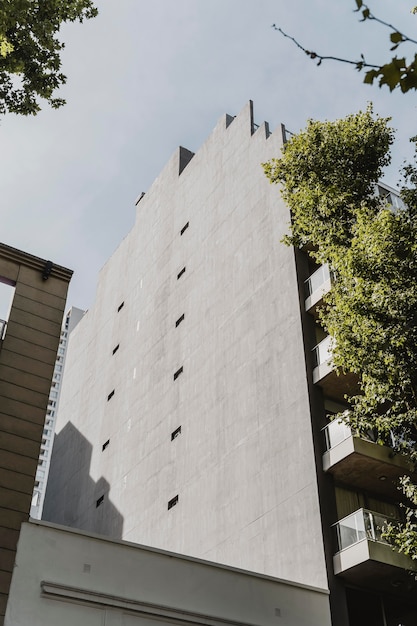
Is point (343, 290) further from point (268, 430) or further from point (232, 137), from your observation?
point (232, 137)

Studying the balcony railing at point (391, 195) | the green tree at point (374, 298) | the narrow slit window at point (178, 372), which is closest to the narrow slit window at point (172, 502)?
the narrow slit window at point (178, 372)

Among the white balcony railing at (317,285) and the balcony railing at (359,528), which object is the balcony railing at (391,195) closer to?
the white balcony railing at (317,285)

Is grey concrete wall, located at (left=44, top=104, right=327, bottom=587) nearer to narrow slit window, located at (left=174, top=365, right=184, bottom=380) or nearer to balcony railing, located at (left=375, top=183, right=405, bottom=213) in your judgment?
narrow slit window, located at (left=174, top=365, right=184, bottom=380)

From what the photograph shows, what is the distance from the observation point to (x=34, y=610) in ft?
49.0

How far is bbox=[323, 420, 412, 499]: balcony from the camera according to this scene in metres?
20.1

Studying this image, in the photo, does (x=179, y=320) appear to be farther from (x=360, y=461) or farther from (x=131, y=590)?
(x=131, y=590)

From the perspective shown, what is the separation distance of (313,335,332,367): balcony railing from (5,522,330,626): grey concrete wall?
714cm

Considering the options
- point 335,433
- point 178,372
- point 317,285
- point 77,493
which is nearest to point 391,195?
point 317,285

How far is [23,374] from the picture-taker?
1712 centimetres

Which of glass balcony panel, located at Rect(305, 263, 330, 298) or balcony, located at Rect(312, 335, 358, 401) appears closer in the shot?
balcony, located at Rect(312, 335, 358, 401)

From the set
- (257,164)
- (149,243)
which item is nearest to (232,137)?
(257,164)

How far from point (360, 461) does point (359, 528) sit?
208 centimetres

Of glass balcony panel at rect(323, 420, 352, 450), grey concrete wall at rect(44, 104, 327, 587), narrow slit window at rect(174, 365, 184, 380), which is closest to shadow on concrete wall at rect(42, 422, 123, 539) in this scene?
grey concrete wall at rect(44, 104, 327, 587)

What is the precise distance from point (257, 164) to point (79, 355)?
1893 centimetres
